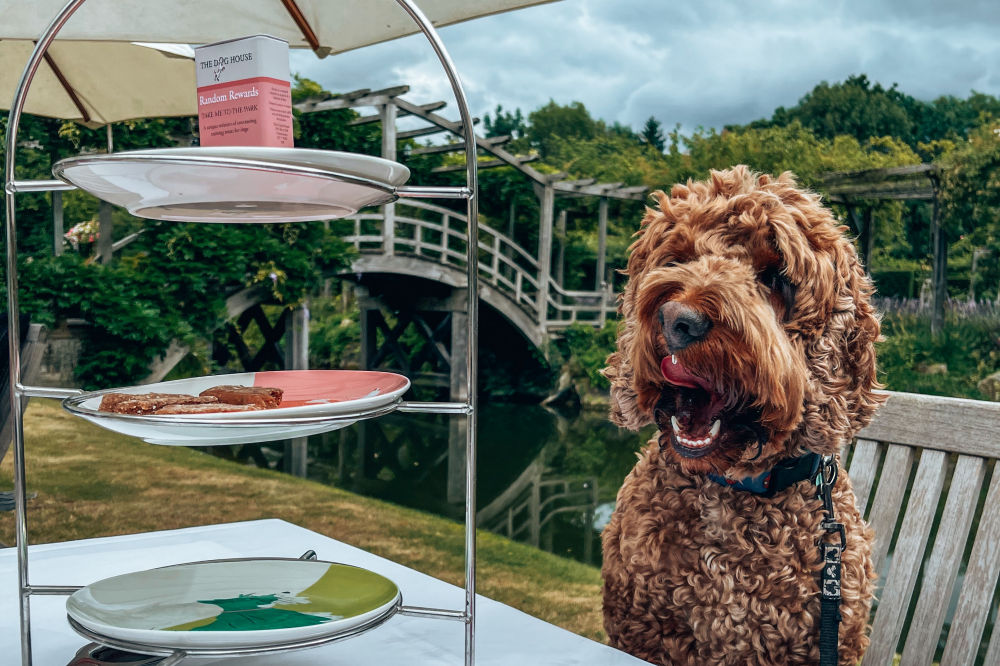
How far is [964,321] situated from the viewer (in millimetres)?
10523

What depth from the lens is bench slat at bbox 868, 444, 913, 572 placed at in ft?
4.17

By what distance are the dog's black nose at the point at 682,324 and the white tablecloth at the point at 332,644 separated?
345 millimetres

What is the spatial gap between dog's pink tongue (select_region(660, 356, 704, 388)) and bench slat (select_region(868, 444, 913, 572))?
1.56ft

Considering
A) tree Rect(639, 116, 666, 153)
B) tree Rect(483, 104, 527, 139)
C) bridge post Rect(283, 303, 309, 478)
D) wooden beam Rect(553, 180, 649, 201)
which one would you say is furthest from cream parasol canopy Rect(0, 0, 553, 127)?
tree Rect(483, 104, 527, 139)

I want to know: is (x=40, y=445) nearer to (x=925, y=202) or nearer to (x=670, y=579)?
(x=670, y=579)

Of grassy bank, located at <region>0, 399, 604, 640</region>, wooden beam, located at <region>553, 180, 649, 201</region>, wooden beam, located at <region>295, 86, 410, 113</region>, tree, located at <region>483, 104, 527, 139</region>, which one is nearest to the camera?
grassy bank, located at <region>0, 399, 604, 640</region>

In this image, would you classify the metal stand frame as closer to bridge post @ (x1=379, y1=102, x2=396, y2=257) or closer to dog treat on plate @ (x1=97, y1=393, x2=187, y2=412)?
dog treat on plate @ (x1=97, y1=393, x2=187, y2=412)

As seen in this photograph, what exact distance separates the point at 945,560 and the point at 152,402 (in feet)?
3.62

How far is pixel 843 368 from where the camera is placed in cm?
106

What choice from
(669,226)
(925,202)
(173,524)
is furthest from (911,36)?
(669,226)

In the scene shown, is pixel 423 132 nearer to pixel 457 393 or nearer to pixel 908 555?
pixel 457 393

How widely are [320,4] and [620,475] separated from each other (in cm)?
796

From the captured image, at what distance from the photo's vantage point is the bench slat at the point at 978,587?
1.14 m

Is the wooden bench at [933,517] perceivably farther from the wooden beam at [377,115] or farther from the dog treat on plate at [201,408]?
the wooden beam at [377,115]
